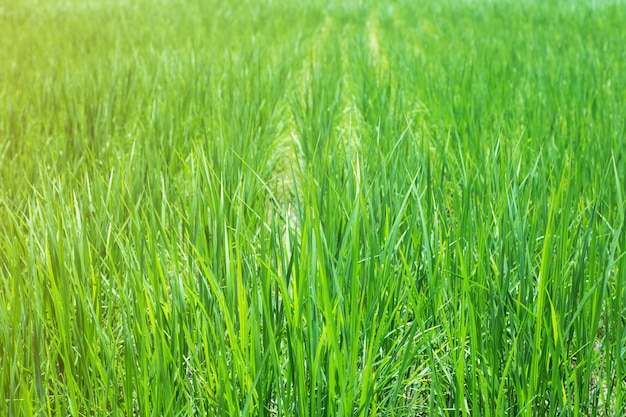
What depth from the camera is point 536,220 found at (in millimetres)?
1045

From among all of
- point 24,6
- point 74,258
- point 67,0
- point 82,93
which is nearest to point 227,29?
point 82,93

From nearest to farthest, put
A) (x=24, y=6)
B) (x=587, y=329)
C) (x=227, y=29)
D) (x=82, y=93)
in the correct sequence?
1. (x=587, y=329)
2. (x=82, y=93)
3. (x=227, y=29)
4. (x=24, y=6)

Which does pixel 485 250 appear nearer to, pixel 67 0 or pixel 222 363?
pixel 222 363

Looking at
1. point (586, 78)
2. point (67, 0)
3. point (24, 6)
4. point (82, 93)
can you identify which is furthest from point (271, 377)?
point (67, 0)

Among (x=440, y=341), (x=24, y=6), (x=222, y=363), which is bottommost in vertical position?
(x=440, y=341)

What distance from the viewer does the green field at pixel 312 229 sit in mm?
809

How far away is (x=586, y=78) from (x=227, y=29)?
3085 mm

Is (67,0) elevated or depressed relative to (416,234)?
elevated

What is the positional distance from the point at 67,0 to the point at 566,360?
972 centimetres

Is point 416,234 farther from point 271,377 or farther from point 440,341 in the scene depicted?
point 271,377

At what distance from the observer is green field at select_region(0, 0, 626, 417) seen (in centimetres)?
81

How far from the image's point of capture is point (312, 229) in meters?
0.99

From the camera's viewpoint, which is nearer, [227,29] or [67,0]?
[227,29]

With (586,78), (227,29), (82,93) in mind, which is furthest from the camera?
(227,29)
